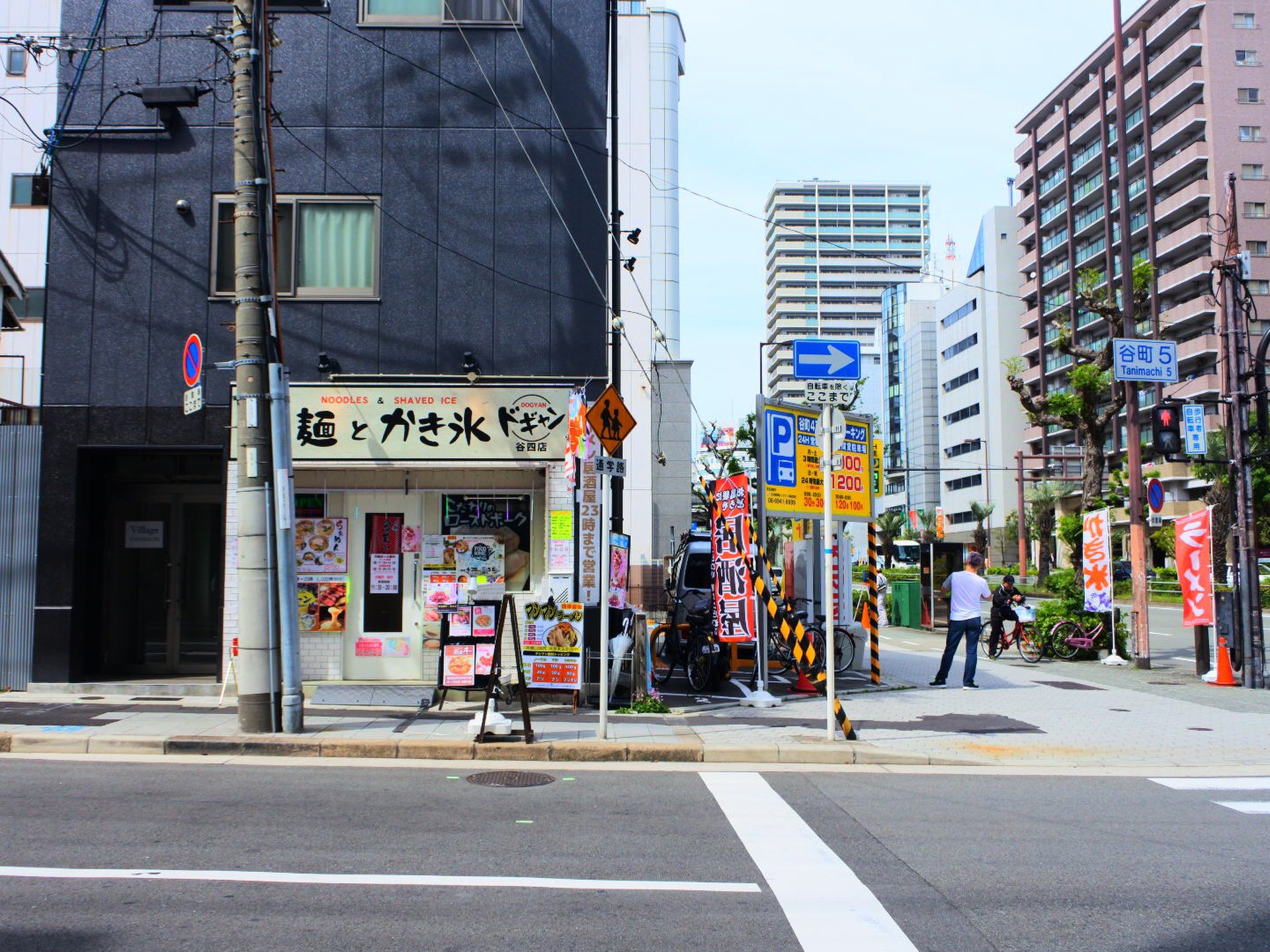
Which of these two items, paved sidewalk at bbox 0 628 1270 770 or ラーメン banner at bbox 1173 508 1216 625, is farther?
ラーメン banner at bbox 1173 508 1216 625

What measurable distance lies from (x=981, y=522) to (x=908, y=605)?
57379 millimetres

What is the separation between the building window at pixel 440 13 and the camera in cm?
1388

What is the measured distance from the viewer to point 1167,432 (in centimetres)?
1594

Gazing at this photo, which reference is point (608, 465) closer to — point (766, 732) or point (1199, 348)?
point (766, 732)

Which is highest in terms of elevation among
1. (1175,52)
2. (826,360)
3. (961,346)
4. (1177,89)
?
(1175,52)

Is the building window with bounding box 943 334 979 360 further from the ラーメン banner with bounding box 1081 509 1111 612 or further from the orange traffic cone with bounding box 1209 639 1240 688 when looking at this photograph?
the orange traffic cone with bounding box 1209 639 1240 688

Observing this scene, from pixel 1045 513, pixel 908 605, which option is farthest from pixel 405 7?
pixel 1045 513

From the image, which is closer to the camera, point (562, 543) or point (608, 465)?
point (608, 465)

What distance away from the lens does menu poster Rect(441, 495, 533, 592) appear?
13.7 meters

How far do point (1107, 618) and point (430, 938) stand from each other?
17480 millimetres

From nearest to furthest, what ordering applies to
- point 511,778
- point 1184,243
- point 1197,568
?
point 511,778 < point 1197,568 < point 1184,243

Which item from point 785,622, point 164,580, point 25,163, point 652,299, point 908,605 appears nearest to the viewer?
point 785,622

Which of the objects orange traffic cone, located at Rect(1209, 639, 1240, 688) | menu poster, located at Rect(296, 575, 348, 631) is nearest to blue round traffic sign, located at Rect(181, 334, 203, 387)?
menu poster, located at Rect(296, 575, 348, 631)

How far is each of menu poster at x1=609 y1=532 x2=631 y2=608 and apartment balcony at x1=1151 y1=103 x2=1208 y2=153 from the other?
59.2 metres
